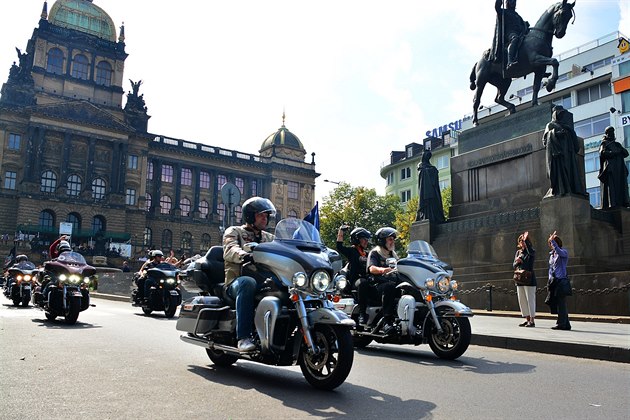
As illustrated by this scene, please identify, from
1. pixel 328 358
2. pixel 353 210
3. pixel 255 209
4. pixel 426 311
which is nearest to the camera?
pixel 328 358

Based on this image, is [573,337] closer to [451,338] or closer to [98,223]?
[451,338]

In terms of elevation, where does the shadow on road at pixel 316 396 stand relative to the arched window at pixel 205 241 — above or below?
below

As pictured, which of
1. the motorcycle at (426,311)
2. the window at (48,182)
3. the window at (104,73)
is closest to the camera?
the motorcycle at (426,311)

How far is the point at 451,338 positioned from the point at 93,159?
66.0 metres


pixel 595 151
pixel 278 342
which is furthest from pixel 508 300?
pixel 595 151

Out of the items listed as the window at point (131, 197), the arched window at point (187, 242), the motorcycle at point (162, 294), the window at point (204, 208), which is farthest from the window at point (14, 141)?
the motorcycle at point (162, 294)

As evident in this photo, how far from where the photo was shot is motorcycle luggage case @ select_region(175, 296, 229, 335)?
17.9ft

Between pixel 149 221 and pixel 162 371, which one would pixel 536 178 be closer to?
pixel 162 371

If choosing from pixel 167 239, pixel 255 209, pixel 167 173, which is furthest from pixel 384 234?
pixel 167 173

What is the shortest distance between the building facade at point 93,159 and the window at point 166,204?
15 centimetres

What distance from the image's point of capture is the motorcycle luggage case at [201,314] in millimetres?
5453

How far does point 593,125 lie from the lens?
4156 cm

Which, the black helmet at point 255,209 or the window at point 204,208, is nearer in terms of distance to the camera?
the black helmet at point 255,209

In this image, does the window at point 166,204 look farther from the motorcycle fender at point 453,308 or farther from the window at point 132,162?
the motorcycle fender at point 453,308
